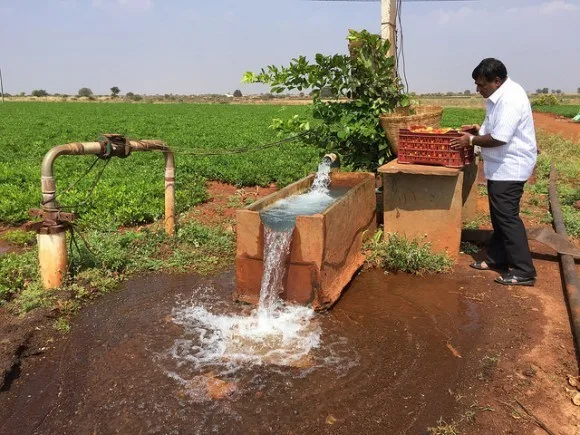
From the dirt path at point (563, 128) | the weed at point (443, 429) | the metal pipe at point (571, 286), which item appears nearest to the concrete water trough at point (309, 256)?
the weed at point (443, 429)

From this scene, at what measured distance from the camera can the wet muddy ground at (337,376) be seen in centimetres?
308

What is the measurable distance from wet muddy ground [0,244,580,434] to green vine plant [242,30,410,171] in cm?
292

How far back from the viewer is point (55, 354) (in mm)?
3918

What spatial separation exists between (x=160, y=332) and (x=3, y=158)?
1176 centimetres

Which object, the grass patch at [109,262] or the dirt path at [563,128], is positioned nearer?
the grass patch at [109,262]

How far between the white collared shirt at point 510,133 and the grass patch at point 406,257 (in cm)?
113

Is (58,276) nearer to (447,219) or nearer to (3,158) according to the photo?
(447,219)

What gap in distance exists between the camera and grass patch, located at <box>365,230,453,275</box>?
557 centimetres

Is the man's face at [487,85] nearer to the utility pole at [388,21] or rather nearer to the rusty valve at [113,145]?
the utility pole at [388,21]

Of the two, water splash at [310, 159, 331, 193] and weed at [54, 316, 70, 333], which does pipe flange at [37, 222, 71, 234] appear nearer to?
weed at [54, 316, 70, 333]

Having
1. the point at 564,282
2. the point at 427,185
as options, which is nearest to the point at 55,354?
the point at 427,185

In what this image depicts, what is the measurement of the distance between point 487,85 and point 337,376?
3.26 m

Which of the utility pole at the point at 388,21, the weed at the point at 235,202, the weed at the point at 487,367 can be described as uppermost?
the utility pole at the point at 388,21

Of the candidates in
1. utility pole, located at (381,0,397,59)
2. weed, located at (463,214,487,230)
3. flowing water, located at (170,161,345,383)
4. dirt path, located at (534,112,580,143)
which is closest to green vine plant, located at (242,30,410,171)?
utility pole, located at (381,0,397,59)
